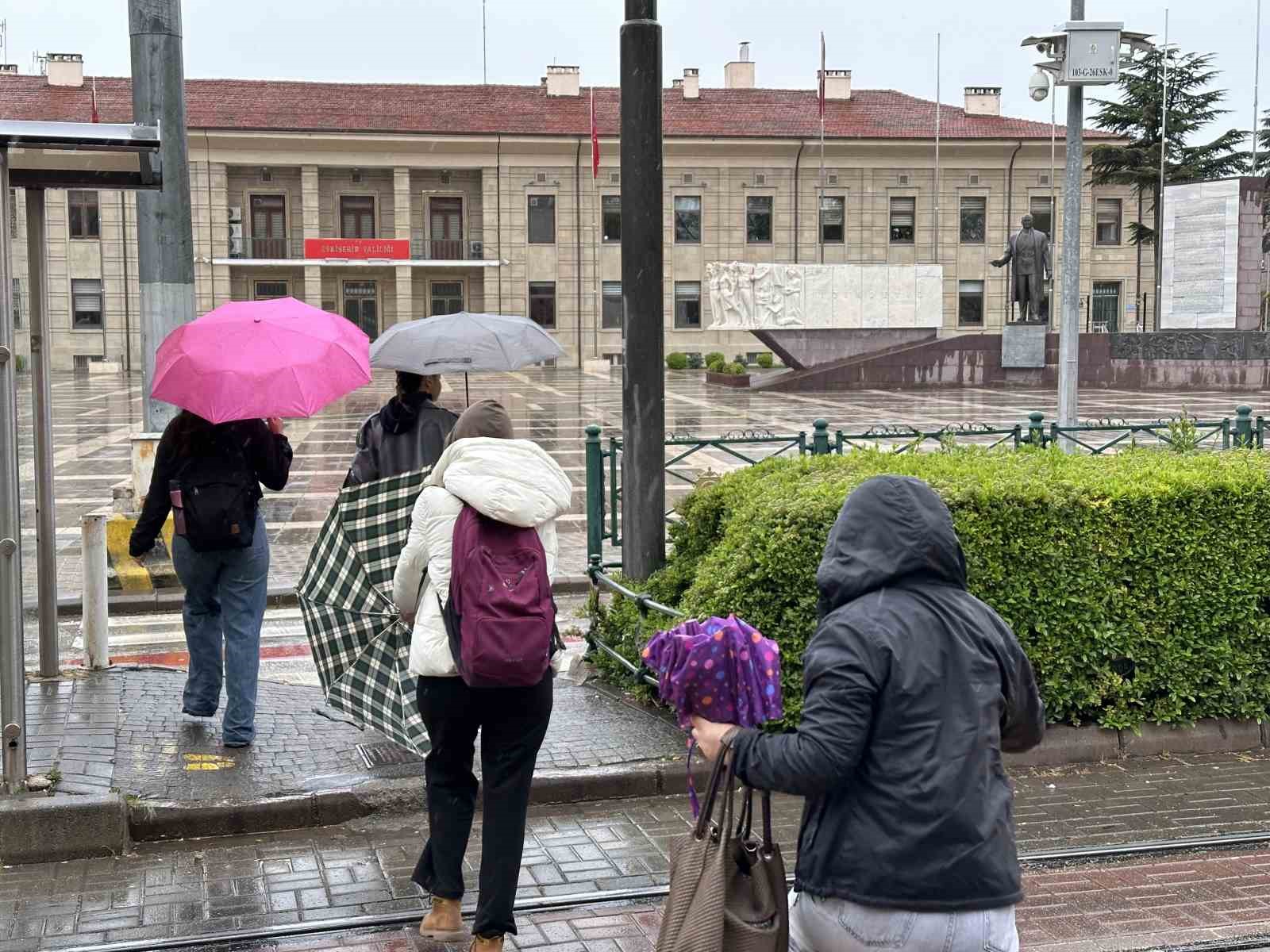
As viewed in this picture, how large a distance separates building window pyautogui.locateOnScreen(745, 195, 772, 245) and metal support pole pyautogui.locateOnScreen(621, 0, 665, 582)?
54.2 m

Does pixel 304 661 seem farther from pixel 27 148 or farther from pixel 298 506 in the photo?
pixel 298 506

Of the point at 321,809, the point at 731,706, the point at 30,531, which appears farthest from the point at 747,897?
the point at 30,531

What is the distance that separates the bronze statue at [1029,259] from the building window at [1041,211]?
2238 cm

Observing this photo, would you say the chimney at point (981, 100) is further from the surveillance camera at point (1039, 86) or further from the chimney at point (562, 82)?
the surveillance camera at point (1039, 86)

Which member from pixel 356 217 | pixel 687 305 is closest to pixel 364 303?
pixel 356 217

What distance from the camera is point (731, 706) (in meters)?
2.86

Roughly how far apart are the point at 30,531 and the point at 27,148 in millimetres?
1896

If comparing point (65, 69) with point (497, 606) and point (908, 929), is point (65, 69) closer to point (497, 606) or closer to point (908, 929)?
point (497, 606)

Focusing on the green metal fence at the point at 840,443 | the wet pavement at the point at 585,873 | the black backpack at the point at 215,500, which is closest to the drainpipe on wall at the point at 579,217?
the green metal fence at the point at 840,443

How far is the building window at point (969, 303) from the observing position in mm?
62406

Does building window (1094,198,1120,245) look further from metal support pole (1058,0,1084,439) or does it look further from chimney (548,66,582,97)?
metal support pole (1058,0,1084,439)

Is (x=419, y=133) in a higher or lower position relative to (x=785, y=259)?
higher

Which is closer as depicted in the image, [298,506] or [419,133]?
[298,506]

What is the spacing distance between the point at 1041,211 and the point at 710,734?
206 feet
